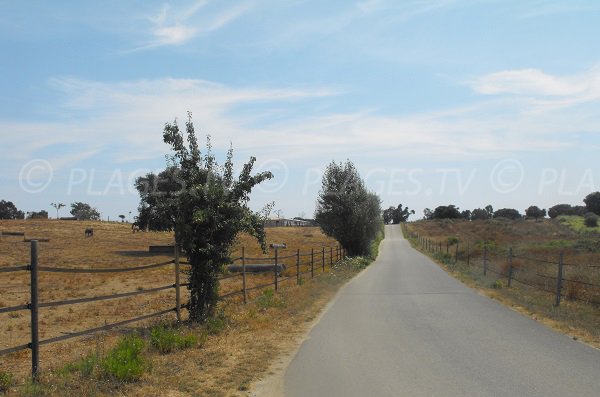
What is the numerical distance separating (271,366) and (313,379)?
1132mm

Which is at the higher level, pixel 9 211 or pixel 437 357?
pixel 9 211

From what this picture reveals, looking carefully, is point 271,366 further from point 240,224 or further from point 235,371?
point 240,224

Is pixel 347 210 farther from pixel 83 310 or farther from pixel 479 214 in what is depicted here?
pixel 479 214

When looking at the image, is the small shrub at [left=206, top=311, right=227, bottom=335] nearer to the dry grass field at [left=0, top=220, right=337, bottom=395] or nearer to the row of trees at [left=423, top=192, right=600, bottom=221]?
the dry grass field at [left=0, top=220, right=337, bottom=395]

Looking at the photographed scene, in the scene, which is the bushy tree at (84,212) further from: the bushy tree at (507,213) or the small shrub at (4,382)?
the small shrub at (4,382)

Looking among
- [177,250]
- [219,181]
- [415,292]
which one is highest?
[219,181]

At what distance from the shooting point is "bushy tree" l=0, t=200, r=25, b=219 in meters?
137

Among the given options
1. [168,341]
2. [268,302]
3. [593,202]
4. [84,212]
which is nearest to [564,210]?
[593,202]

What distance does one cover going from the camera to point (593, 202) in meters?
137

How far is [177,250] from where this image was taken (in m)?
12.1

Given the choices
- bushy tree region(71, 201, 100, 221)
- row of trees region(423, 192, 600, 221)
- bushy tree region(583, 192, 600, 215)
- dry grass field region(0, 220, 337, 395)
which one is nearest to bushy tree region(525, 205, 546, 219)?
row of trees region(423, 192, 600, 221)

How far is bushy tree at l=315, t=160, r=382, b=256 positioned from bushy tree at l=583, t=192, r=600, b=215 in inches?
4099

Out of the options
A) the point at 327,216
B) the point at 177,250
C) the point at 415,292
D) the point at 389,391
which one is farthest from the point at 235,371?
the point at 327,216

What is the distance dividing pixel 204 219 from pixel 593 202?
143587mm
